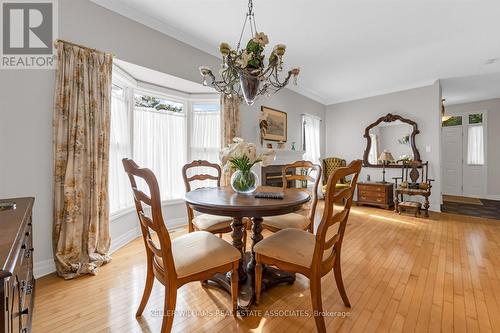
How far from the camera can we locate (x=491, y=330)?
4.83ft

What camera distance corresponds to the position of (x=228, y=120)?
12.0 ft

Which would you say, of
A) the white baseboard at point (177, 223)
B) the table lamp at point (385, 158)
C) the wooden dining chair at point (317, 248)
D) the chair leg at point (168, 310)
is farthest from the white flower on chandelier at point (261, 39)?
the table lamp at point (385, 158)

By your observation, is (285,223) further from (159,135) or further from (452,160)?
(452,160)

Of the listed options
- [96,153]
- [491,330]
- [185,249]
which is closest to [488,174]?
[491,330]

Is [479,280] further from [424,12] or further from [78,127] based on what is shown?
[78,127]

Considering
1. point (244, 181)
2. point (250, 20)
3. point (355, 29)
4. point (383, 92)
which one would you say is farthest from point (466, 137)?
point (244, 181)

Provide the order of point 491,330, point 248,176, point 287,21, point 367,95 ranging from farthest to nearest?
point 367,95
point 287,21
point 248,176
point 491,330

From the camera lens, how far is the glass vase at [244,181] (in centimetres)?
198

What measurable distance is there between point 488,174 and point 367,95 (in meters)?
3.99

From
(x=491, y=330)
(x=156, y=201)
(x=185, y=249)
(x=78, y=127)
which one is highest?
(x=78, y=127)

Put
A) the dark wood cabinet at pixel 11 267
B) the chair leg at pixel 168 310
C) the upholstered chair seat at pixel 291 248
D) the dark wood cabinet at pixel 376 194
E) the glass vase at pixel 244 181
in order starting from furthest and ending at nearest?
the dark wood cabinet at pixel 376 194 < the glass vase at pixel 244 181 < the upholstered chair seat at pixel 291 248 < the chair leg at pixel 168 310 < the dark wood cabinet at pixel 11 267

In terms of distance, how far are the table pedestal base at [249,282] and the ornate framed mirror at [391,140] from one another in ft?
14.6

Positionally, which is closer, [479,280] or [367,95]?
[479,280]

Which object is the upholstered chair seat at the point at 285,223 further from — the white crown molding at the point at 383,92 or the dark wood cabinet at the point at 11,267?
the white crown molding at the point at 383,92
